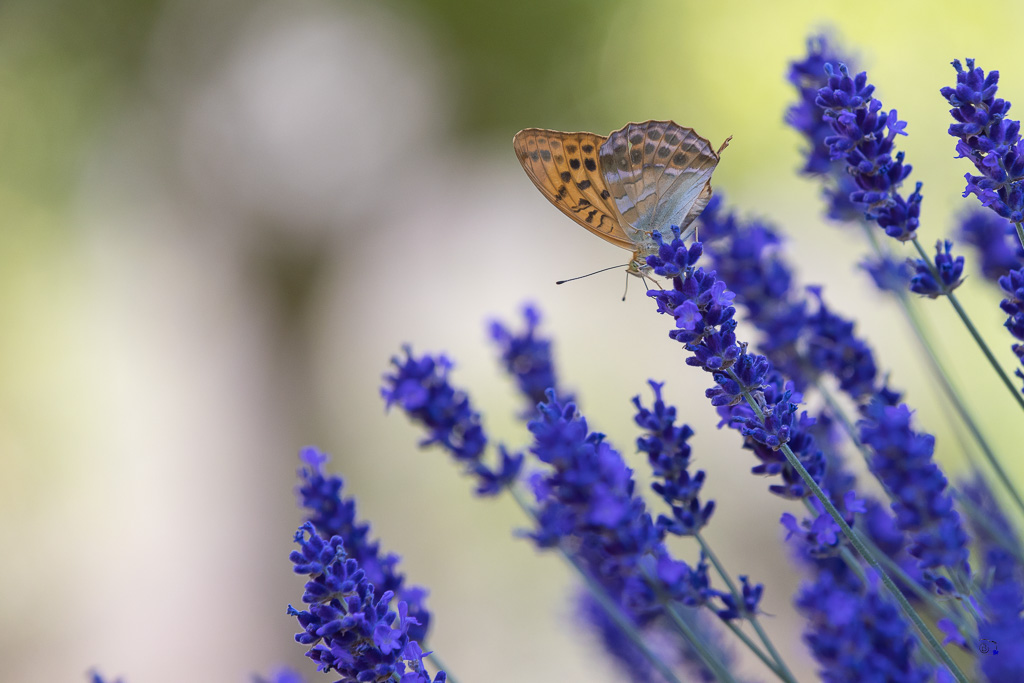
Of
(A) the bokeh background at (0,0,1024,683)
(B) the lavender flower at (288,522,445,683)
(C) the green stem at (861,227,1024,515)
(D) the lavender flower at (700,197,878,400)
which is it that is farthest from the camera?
(A) the bokeh background at (0,0,1024,683)

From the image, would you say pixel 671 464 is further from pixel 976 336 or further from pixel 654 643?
pixel 654 643

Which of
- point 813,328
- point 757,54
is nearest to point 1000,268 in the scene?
point 813,328

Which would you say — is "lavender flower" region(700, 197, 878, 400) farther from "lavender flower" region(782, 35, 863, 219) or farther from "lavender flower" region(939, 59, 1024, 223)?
"lavender flower" region(939, 59, 1024, 223)

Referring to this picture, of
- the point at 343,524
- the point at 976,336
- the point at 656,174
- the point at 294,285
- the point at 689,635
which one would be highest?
the point at 294,285

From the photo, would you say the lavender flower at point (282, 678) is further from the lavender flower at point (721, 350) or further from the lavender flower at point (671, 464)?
the lavender flower at point (721, 350)

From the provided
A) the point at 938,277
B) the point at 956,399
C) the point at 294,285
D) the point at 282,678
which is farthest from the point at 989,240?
the point at 294,285

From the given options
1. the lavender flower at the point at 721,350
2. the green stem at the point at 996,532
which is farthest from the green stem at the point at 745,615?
the green stem at the point at 996,532

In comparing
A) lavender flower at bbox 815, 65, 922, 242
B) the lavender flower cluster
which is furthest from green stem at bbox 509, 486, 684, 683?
lavender flower at bbox 815, 65, 922, 242
